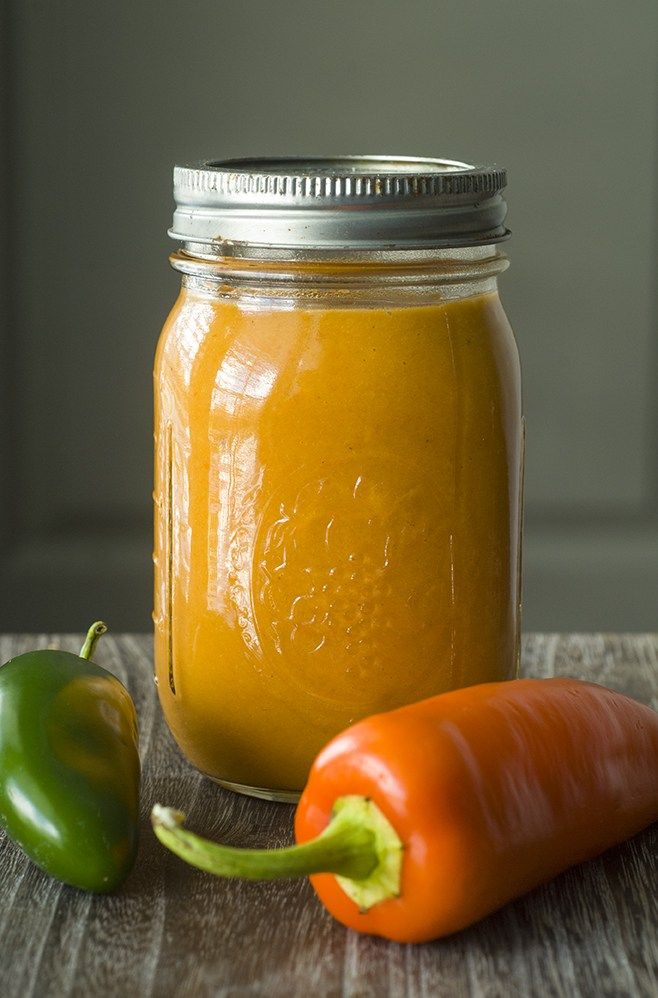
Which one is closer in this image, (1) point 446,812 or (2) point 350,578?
(1) point 446,812

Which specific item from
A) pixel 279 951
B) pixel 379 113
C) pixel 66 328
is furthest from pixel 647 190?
pixel 279 951

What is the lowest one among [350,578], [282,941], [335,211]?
[282,941]

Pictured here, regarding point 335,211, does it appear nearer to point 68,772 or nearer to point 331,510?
point 331,510

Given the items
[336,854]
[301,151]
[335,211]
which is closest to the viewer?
[336,854]

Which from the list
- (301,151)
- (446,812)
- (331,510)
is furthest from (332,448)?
(301,151)

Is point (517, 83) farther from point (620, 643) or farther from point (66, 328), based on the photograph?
point (620, 643)

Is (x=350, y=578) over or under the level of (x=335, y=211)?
under

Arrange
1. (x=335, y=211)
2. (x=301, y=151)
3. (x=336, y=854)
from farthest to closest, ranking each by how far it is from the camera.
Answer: (x=301, y=151) < (x=335, y=211) < (x=336, y=854)

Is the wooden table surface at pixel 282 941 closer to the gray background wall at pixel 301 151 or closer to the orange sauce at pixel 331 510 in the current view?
the orange sauce at pixel 331 510
